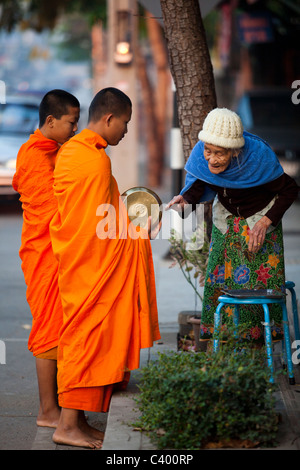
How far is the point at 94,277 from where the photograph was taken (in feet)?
12.9

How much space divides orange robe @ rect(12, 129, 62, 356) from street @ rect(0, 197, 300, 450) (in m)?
0.56

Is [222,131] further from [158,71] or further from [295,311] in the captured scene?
[158,71]

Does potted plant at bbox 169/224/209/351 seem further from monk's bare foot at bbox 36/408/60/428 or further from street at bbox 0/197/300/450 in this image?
monk's bare foot at bbox 36/408/60/428

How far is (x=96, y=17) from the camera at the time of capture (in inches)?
805

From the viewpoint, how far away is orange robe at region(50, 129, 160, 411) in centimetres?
386

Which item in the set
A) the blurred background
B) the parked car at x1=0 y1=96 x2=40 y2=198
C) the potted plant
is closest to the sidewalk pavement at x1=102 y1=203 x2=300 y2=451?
the potted plant

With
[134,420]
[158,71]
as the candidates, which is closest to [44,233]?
[134,420]

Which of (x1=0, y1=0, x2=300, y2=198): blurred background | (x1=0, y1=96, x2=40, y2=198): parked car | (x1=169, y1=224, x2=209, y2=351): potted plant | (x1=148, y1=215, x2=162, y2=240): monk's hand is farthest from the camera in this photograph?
(x1=0, y1=0, x2=300, y2=198): blurred background

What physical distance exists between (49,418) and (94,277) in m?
0.95

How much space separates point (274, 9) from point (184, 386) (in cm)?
1816

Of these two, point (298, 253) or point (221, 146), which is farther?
point (298, 253)

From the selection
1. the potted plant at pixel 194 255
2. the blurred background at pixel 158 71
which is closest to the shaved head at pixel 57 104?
the potted plant at pixel 194 255
